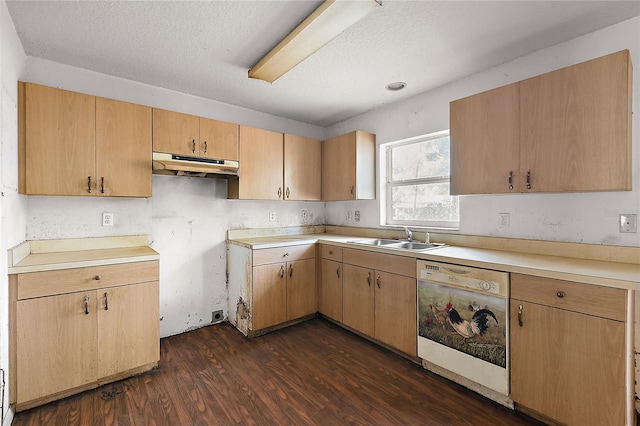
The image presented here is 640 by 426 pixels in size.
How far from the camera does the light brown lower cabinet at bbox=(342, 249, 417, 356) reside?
94.0 inches

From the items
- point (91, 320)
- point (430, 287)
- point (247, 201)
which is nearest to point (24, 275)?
point (91, 320)

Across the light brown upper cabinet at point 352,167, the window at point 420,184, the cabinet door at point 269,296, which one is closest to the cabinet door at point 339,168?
the light brown upper cabinet at point 352,167

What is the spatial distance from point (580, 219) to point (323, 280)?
7.47 feet

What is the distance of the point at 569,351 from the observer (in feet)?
5.14

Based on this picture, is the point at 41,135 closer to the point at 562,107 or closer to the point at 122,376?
the point at 122,376

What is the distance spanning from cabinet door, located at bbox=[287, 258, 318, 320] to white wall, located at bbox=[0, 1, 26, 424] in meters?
2.05

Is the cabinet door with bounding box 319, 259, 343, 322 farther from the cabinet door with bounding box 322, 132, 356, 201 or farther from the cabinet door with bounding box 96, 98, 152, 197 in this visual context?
the cabinet door with bounding box 96, 98, 152, 197

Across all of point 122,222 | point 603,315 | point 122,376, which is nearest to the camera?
point 603,315

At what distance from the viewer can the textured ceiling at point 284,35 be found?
1.73 meters

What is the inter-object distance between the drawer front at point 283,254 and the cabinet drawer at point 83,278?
899 mm

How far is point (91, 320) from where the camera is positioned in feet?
6.61

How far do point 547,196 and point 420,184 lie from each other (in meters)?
1.16

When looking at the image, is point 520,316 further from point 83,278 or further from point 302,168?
point 83,278

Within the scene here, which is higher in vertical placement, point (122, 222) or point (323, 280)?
point (122, 222)
